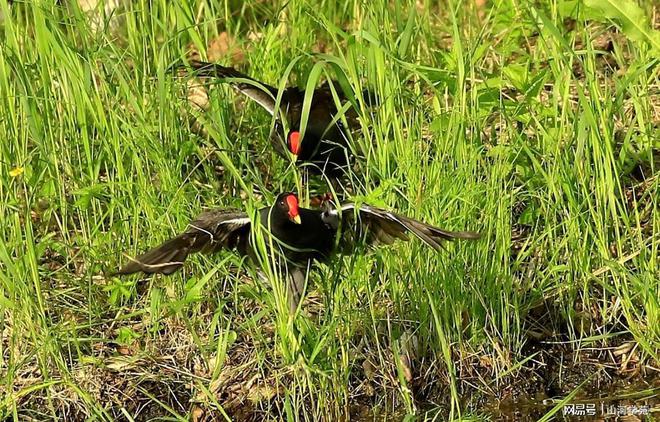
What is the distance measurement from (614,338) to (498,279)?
495 millimetres

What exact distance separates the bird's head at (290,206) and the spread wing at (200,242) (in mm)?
149

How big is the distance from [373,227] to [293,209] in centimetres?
30

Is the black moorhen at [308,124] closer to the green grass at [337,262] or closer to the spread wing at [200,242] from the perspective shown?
the green grass at [337,262]

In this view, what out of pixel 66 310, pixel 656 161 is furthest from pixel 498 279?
pixel 66 310

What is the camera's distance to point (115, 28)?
5.61 metres

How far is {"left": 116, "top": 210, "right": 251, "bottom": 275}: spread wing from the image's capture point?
12.7 ft

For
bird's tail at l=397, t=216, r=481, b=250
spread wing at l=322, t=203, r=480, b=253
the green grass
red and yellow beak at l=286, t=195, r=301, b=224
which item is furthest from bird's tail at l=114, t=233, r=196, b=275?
bird's tail at l=397, t=216, r=481, b=250

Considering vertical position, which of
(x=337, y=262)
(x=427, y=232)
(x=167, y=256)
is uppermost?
(x=427, y=232)

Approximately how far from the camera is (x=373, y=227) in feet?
13.5

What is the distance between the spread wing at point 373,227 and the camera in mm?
3793

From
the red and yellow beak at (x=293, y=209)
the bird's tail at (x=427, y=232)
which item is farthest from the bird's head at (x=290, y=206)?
the bird's tail at (x=427, y=232)

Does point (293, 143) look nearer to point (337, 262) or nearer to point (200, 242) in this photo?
point (337, 262)

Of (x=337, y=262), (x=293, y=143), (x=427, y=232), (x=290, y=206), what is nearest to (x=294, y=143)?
(x=293, y=143)

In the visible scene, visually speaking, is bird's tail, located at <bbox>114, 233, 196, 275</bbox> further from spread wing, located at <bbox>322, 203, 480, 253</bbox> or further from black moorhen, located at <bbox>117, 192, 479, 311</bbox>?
spread wing, located at <bbox>322, 203, 480, 253</bbox>
